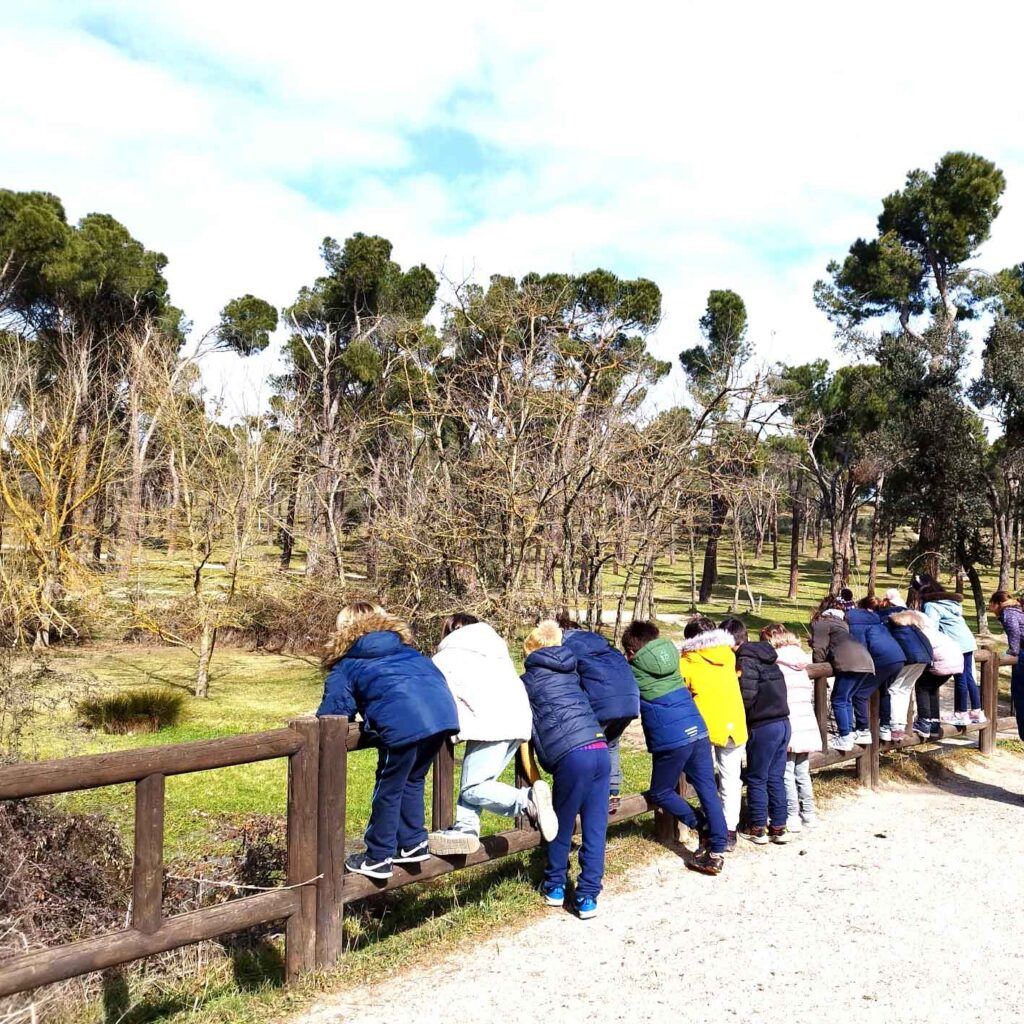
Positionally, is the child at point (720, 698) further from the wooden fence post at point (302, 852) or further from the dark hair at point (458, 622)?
the wooden fence post at point (302, 852)

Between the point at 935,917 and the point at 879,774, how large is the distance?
3.02 m

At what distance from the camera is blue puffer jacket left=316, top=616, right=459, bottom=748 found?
3961 millimetres

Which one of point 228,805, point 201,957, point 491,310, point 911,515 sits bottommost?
point 228,805

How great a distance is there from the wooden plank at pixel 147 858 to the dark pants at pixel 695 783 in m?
→ 2.88

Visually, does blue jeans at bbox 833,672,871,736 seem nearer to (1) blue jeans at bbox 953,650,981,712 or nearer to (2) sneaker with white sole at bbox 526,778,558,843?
(1) blue jeans at bbox 953,650,981,712

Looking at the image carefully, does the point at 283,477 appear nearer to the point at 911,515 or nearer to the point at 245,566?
the point at 245,566

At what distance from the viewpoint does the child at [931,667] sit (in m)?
7.47

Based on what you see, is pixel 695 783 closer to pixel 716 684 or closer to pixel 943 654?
pixel 716 684

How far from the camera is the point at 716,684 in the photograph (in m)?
5.36

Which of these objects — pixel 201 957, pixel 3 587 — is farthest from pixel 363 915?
pixel 3 587

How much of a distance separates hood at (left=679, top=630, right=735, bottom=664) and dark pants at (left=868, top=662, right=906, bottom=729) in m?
2.30

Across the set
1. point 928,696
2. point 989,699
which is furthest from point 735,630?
point 989,699

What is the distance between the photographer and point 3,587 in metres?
15.1

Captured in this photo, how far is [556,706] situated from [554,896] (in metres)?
1.02
